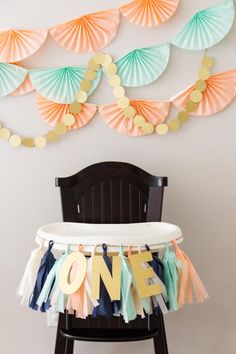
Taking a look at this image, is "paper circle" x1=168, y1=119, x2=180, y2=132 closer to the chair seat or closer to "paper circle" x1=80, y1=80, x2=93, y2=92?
"paper circle" x1=80, y1=80, x2=93, y2=92

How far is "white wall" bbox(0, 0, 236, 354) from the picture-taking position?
2.05m

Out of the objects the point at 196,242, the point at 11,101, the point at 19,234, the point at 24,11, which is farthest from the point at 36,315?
the point at 24,11

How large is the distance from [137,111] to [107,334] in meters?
0.91

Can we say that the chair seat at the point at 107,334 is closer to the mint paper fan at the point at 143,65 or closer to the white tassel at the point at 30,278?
the white tassel at the point at 30,278

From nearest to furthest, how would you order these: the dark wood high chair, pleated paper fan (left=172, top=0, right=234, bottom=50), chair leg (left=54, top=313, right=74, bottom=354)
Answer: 1. chair leg (left=54, top=313, right=74, bottom=354)
2. the dark wood high chair
3. pleated paper fan (left=172, top=0, right=234, bottom=50)

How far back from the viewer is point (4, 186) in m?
2.09

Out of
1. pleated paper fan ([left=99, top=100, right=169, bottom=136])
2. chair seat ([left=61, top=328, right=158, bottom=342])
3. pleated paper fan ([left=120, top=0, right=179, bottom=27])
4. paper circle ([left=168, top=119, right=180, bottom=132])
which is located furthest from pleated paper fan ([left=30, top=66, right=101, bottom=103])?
chair seat ([left=61, top=328, right=158, bottom=342])

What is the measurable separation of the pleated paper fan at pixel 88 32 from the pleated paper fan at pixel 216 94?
0.39 m

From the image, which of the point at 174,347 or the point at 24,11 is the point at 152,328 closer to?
the point at 174,347

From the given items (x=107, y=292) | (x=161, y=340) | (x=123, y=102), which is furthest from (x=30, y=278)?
(x=123, y=102)

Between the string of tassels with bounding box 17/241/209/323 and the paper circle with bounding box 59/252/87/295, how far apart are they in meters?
0.02

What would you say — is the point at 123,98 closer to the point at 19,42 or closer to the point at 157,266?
the point at 19,42

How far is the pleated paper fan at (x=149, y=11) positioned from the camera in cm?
200

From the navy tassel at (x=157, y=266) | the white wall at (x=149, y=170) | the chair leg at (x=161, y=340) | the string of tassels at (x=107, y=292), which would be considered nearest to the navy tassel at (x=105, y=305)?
the string of tassels at (x=107, y=292)
